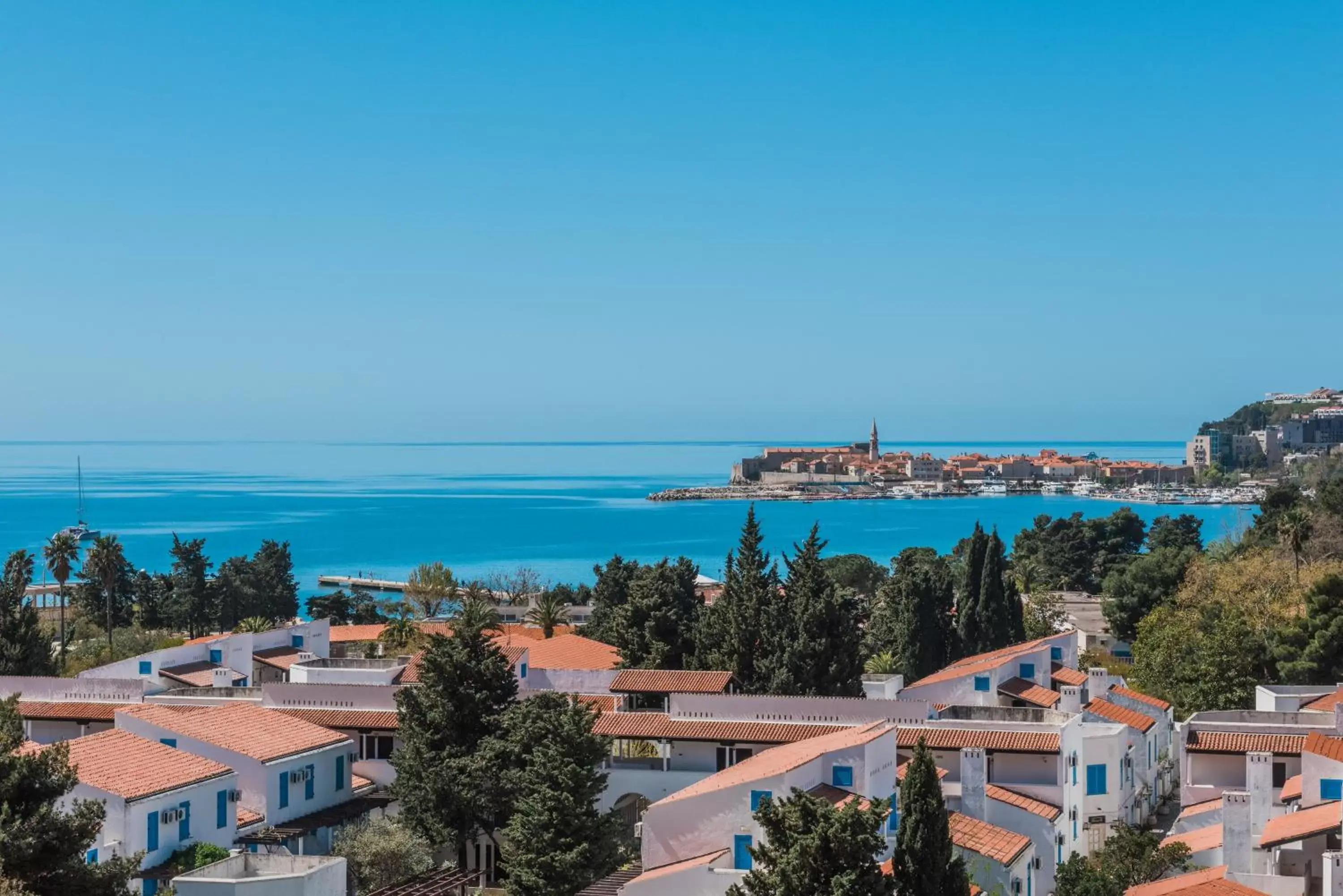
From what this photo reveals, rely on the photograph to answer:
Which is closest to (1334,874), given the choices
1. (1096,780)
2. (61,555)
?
(1096,780)

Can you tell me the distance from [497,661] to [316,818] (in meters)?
5.04

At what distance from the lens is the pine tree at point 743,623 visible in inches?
1636

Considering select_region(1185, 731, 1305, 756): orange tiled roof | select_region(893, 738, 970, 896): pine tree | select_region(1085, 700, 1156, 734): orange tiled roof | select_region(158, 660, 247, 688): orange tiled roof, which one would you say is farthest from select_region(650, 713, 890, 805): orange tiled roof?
select_region(158, 660, 247, 688): orange tiled roof

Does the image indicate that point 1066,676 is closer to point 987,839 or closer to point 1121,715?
point 1121,715

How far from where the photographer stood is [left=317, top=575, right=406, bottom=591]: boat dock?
428 feet

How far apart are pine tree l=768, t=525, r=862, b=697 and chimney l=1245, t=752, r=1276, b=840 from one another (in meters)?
15.6

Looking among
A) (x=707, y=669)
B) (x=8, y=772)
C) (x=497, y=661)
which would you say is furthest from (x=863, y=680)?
(x=8, y=772)

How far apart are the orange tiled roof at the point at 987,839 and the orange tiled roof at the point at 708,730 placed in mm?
4812

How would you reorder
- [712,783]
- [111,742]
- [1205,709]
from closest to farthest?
[712,783], [111,742], [1205,709]

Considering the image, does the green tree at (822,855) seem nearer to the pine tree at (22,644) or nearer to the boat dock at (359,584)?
the pine tree at (22,644)

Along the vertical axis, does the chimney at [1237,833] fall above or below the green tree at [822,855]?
below

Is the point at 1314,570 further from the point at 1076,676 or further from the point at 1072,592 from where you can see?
the point at 1072,592

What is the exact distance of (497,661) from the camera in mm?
31344

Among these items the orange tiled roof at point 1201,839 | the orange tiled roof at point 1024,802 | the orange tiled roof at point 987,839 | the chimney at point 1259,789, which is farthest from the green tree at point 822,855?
the orange tiled roof at point 1024,802
